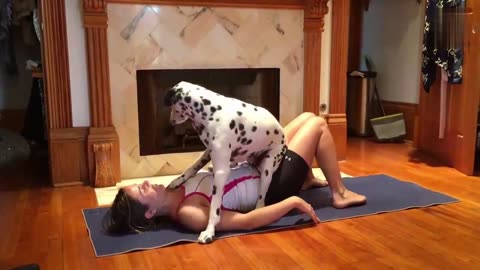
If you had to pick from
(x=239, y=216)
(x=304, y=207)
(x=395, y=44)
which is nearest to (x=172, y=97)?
(x=239, y=216)

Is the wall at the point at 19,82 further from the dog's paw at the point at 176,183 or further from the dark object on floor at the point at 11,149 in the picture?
the dark object on floor at the point at 11,149

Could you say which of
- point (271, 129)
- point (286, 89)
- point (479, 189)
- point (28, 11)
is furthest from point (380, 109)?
point (28, 11)

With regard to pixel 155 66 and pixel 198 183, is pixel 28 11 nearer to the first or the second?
pixel 155 66

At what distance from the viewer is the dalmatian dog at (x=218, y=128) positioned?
224 centimetres

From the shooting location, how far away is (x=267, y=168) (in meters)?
2.45

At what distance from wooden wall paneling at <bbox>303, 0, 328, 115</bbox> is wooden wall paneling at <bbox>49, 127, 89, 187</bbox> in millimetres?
1730

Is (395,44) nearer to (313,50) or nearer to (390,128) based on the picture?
(390,128)

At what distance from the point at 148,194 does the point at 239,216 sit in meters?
0.45

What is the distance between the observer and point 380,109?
5195 mm

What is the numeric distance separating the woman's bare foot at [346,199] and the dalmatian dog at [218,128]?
0.61 meters

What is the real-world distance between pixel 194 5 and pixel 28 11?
169 centimetres

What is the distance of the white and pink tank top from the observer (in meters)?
2.34

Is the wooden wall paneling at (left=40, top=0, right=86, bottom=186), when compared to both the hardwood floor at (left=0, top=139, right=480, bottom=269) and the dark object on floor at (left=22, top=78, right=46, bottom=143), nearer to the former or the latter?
the hardwood floor at (left=0, top=139, right=480, bottom=269)

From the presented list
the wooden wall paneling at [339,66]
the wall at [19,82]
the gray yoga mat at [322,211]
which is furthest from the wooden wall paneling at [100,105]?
the wall at [19,82]
